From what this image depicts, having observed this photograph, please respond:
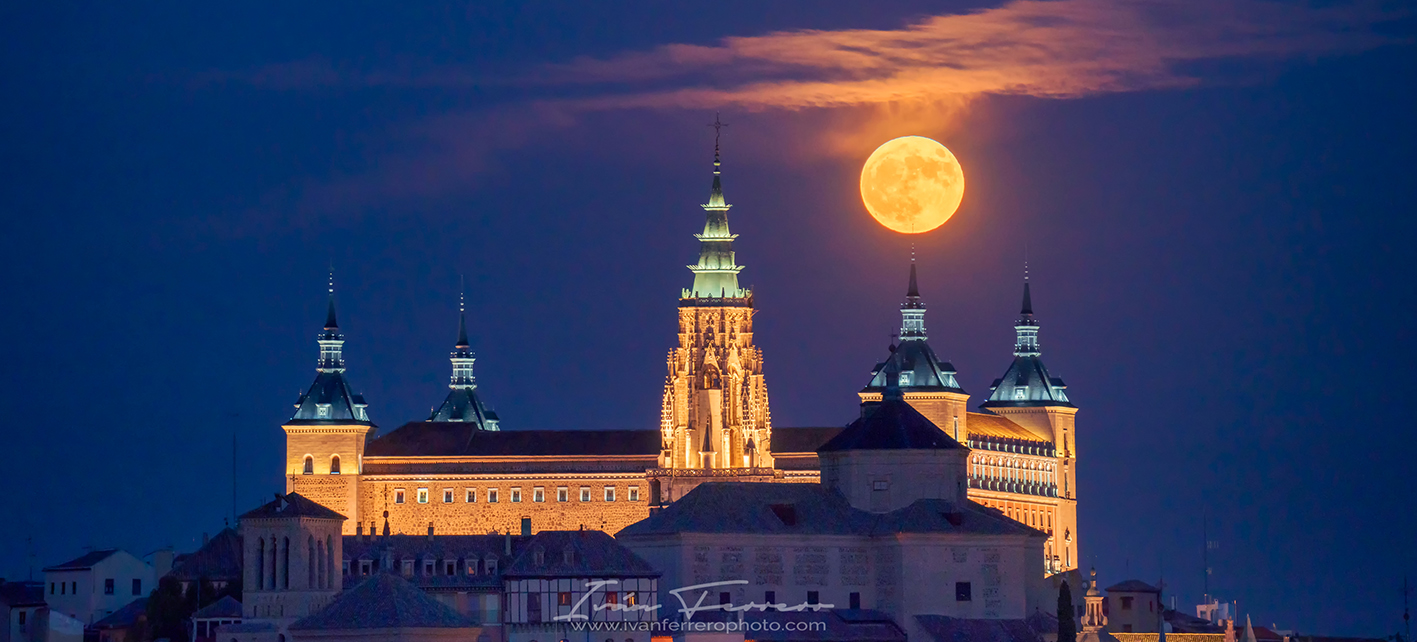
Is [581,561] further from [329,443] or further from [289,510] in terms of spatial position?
[329,443]

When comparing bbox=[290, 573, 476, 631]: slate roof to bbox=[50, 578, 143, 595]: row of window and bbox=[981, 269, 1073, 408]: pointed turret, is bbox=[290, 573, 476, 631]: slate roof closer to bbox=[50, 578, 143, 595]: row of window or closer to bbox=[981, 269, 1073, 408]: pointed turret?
bbox=[50, 578, 143, 595]: row of window

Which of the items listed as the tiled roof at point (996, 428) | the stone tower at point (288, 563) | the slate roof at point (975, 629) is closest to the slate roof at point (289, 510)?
the stone tower at point (288, 563)

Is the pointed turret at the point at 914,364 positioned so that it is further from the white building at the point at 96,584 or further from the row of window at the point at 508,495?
the white building at the point at 96,584

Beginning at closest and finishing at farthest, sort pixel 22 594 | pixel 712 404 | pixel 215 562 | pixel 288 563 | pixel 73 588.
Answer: pixel 288 563 → pixel 215 562 → pixel 22 594 → pixel 73 588 → pixel 712 404

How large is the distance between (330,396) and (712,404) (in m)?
25.5

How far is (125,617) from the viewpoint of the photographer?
460ft

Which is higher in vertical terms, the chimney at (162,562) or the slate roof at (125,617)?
the chimney at (162,562)

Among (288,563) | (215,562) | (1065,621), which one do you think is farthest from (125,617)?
(1065,621)

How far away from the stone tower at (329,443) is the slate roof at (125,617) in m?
33.2

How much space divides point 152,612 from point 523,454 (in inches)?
1959

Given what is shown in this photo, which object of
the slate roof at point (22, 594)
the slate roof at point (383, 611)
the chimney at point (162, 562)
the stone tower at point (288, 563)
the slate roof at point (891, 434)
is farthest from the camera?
the chimney at point (162, 562)

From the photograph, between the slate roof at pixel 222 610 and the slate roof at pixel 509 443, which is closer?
the slate roof at pixel 222 610

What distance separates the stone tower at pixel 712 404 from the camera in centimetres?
17238

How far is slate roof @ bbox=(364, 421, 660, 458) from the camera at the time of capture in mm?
179250
